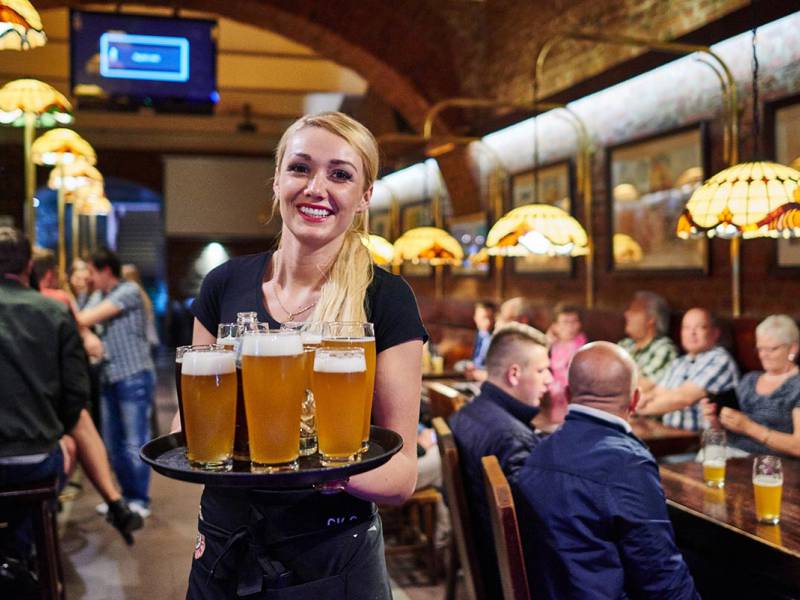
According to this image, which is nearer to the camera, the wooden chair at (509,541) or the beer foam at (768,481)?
the wooden chair at (509,541)

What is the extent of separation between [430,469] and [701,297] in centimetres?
252

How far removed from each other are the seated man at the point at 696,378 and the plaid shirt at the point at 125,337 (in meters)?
3.15

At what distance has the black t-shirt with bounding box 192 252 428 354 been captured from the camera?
1436 mm

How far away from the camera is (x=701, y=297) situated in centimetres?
538

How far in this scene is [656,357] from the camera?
5.16 metres

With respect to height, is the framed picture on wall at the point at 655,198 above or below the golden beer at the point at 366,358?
above

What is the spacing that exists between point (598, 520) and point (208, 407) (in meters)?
1.24

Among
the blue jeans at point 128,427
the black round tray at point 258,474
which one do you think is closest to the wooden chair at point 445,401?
the blue jeans at point 128,427

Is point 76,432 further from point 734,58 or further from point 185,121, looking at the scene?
point 185,121

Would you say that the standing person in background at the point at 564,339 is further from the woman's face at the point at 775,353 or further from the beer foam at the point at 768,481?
the beer foam at the point at 768,481

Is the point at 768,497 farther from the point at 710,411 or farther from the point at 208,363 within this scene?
the point at 208,363

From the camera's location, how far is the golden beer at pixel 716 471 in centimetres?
267

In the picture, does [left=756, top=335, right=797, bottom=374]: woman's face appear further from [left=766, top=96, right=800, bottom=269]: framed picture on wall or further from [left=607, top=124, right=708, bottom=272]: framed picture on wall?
[left=607, top=124, right=708, bottom=272]: framed picture on wall

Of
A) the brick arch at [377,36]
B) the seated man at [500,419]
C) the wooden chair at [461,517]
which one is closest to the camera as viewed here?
the wooden chair at [461,517]
